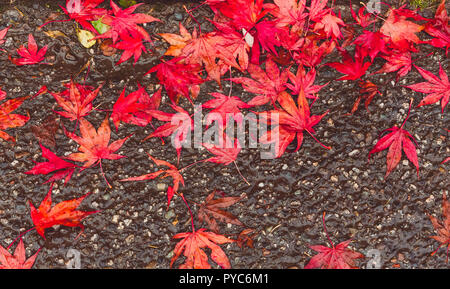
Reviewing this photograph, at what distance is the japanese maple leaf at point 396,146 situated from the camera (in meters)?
1.50

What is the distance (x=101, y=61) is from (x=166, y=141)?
18.6 inches

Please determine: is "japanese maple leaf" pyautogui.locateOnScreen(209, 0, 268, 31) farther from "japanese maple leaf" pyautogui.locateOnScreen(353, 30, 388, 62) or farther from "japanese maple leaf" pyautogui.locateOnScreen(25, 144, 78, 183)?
"japanese maple leaf" pyautogui.locateOnScreen(25, 144, 78, 183)

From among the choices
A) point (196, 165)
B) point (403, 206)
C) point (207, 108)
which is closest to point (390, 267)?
point (403, 206)

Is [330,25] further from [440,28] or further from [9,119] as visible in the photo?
[9,119]

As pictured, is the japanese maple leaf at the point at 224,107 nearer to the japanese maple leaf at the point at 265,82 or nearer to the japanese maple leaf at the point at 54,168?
the japanese maple leaf at the point at 265,82

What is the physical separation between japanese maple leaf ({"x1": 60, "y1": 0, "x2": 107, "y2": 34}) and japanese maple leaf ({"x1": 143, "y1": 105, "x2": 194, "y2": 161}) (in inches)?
19.0

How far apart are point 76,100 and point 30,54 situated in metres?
0.31

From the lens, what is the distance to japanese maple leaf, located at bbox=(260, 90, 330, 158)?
1.46 m

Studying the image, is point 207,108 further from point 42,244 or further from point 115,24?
point 42,244

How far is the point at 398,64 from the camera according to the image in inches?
60.4

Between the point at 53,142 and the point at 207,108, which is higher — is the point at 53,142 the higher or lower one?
the lower one

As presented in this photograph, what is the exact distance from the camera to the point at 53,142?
4.92ft

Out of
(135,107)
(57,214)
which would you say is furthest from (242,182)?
(57,214)

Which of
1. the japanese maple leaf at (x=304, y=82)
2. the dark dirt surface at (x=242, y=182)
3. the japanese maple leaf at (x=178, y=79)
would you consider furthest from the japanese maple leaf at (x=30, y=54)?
the japanese maple leaf at (x=304, y=82)
